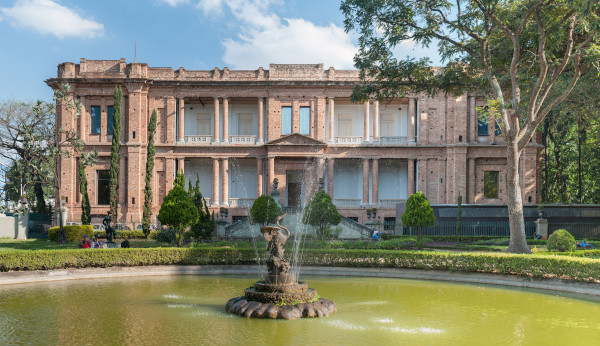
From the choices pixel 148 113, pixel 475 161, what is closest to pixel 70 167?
pixel 148 113

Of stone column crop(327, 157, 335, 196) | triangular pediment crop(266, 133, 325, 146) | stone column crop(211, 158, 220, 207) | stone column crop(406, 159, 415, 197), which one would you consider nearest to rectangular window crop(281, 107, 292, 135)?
triangular pediment crop(266, 133, 325, 146)

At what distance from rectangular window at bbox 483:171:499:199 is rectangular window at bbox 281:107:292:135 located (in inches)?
611

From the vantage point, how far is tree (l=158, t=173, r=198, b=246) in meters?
22.5

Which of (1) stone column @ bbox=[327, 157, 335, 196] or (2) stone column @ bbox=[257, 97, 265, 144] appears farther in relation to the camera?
(2) stone column @ bbox=[257, 97, 265, 144]

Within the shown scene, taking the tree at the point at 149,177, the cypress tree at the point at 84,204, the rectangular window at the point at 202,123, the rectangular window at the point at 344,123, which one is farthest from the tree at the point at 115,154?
the rectangular window at the point at 344,123

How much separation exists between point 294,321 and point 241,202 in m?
28.1

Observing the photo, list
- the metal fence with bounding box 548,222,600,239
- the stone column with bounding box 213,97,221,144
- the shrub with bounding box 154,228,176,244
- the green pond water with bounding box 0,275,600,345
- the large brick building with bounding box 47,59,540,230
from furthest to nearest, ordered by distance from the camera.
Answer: the stone column with bounding box 213,97,221,144, the large brick building with bounding box 47,59,540,230, the metal fence with bounding box 548,222,600,239, the shrub with bounding box 154,228,176,244, the green pond water with bounding box 0,275,600,345

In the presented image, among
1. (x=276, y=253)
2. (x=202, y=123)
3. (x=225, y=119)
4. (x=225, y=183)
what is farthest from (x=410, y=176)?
(x=276, y=253)

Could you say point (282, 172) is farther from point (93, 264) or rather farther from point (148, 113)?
point (93, 264)

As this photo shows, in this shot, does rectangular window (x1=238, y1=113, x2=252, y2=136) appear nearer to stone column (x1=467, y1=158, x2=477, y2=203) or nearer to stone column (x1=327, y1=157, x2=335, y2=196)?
stone column (x1=327, y1=157, x2=335, y2=196)

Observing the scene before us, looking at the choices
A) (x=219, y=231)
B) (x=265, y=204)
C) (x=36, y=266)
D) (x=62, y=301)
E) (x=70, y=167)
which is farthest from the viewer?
(x=70, y=167)

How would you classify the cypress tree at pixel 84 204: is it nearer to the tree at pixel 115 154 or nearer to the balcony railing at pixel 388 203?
the tree at pixel 115 154

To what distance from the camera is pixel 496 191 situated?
39.2 m

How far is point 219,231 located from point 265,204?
4173 mm
